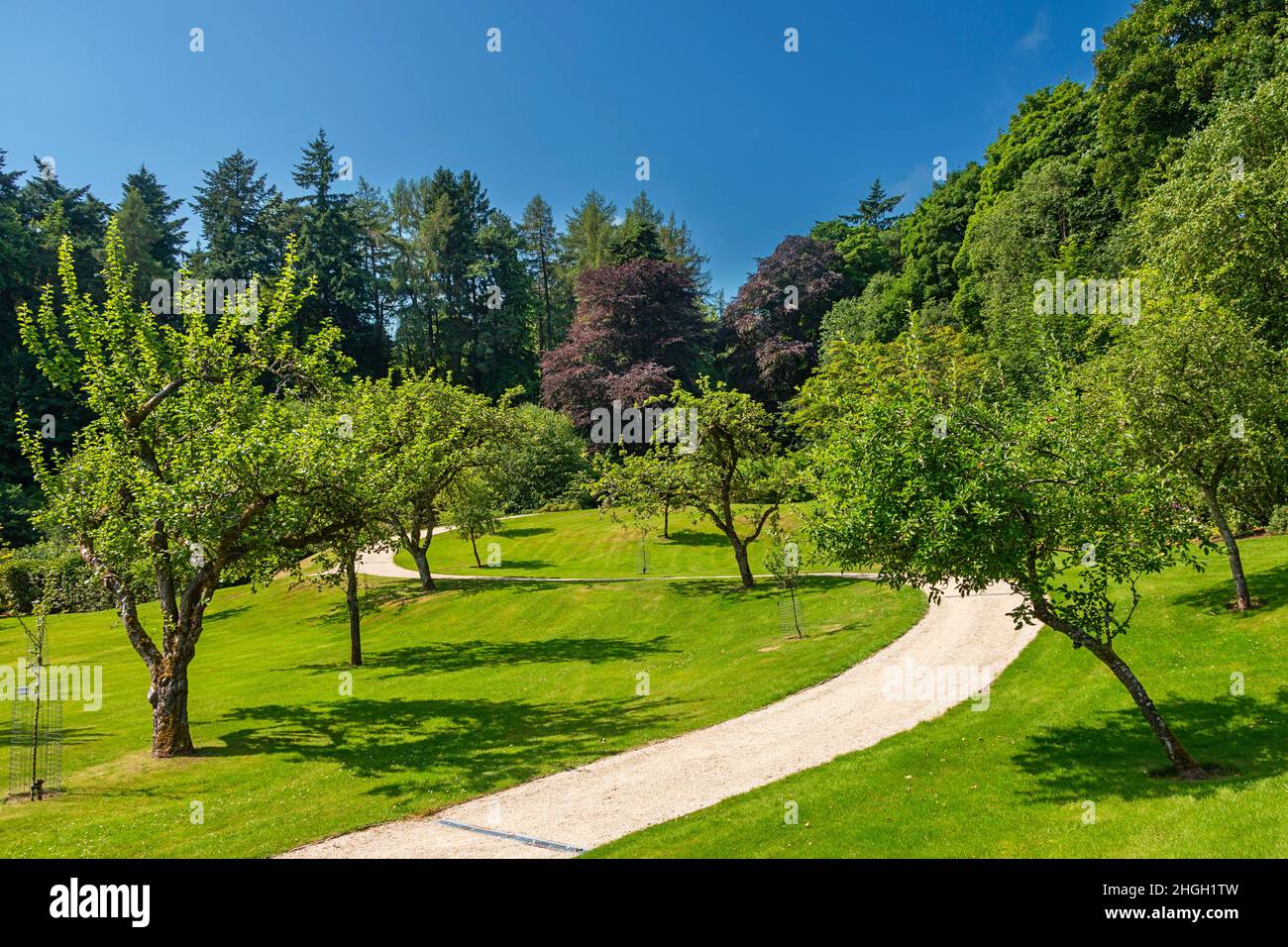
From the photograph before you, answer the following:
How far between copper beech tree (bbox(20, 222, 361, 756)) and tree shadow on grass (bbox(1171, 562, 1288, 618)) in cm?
2612

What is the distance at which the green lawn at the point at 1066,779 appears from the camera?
10.6 m

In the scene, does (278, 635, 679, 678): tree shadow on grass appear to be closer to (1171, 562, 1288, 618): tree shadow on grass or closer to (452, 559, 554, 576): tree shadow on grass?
(452, 559, 554, 576): tree shadow on grass

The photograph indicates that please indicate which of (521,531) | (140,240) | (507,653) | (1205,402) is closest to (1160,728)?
(1205,402)

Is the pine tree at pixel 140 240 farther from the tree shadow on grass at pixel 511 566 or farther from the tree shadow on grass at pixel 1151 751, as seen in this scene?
the tree shadow on grass at pixel 1151 751

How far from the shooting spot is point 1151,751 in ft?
46.5

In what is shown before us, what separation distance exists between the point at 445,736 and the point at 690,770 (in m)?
7.76

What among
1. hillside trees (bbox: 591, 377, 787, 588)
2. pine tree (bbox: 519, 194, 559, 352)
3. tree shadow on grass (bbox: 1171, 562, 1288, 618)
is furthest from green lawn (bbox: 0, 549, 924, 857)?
pine tree (bbox: 519, 194, 559, 352)

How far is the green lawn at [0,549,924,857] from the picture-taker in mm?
14312

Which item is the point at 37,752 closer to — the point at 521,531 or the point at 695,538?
the point at 695,538

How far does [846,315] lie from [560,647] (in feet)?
202

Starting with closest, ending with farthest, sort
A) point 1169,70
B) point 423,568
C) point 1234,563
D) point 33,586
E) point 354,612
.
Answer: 1. point 1234,563
2. point 354,612
3. point 423,568
4. point 1169,70
5. point 33,586

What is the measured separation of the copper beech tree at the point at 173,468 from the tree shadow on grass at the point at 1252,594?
26123 mm

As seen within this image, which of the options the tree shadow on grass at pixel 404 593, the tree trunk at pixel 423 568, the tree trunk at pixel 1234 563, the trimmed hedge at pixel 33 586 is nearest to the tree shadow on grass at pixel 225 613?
the tree shadow on grass at pixel 404 593
